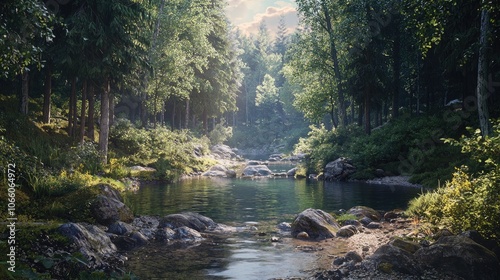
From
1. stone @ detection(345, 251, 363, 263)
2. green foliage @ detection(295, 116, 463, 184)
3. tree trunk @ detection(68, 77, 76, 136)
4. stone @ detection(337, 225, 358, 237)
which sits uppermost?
tree trunk @ detection(68, 77, 76, 136)

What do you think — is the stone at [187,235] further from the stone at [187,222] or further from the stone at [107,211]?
the stone at [107,211]

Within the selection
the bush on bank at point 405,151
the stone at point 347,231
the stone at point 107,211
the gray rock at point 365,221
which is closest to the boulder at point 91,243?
the stone at point 107,211

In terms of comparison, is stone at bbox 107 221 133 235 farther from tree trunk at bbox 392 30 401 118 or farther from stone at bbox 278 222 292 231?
tree trunk at bbox 392 30 401 118

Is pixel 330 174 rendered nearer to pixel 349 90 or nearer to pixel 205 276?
pixel 349 90

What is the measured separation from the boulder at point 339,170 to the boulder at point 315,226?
18.6 meters

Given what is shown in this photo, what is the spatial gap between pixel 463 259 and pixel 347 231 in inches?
212

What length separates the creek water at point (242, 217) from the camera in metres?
9.90

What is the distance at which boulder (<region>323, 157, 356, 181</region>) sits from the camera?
3294 cm

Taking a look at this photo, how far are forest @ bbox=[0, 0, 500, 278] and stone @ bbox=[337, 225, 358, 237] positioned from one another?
8.20 ft

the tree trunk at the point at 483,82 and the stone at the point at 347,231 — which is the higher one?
the tree trunk at the point at 483,82

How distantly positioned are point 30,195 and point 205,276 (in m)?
7.59

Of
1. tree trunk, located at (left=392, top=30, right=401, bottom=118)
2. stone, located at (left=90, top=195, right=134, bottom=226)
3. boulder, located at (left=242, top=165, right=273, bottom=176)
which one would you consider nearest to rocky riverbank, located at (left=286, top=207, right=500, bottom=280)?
stone, located at (left=90, top=195, right=134, bottom=226)

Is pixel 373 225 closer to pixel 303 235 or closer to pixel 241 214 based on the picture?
pixel 303 235

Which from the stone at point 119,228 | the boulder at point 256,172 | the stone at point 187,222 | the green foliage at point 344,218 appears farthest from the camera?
the boulder at point 256,172
